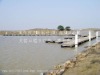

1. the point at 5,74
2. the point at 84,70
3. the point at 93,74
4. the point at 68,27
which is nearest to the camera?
the point at 93,74

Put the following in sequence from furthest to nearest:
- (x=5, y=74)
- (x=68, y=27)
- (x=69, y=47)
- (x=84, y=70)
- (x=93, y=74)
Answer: (x=68, y=27) < (x=69, y=47) < (x=5, y=74) < (x=84, y=70) < (x=93, y=74)

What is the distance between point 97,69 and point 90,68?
406 millimetres

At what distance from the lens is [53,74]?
376 inches

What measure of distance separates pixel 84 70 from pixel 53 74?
138 cm

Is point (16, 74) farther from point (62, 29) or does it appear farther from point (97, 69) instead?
point (62, 29)

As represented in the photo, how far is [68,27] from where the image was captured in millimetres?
85188

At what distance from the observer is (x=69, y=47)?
89.4ft

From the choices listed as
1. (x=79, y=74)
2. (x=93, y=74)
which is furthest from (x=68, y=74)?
(x=93, y=74)

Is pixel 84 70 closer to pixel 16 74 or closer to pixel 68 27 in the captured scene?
pixel 16 74

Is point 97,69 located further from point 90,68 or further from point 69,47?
point 69,47

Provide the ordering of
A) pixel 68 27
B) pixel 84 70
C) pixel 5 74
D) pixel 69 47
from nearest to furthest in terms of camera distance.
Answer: pixel 84 70
pixel 5 74
pixel 69 47
pixel 68 27

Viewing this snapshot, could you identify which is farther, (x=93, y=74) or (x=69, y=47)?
(x=69, y=47)

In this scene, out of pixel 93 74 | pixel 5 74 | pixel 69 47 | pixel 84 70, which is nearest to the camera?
pixel 93 74

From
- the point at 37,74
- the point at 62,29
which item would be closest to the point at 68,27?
the point at 62,29
